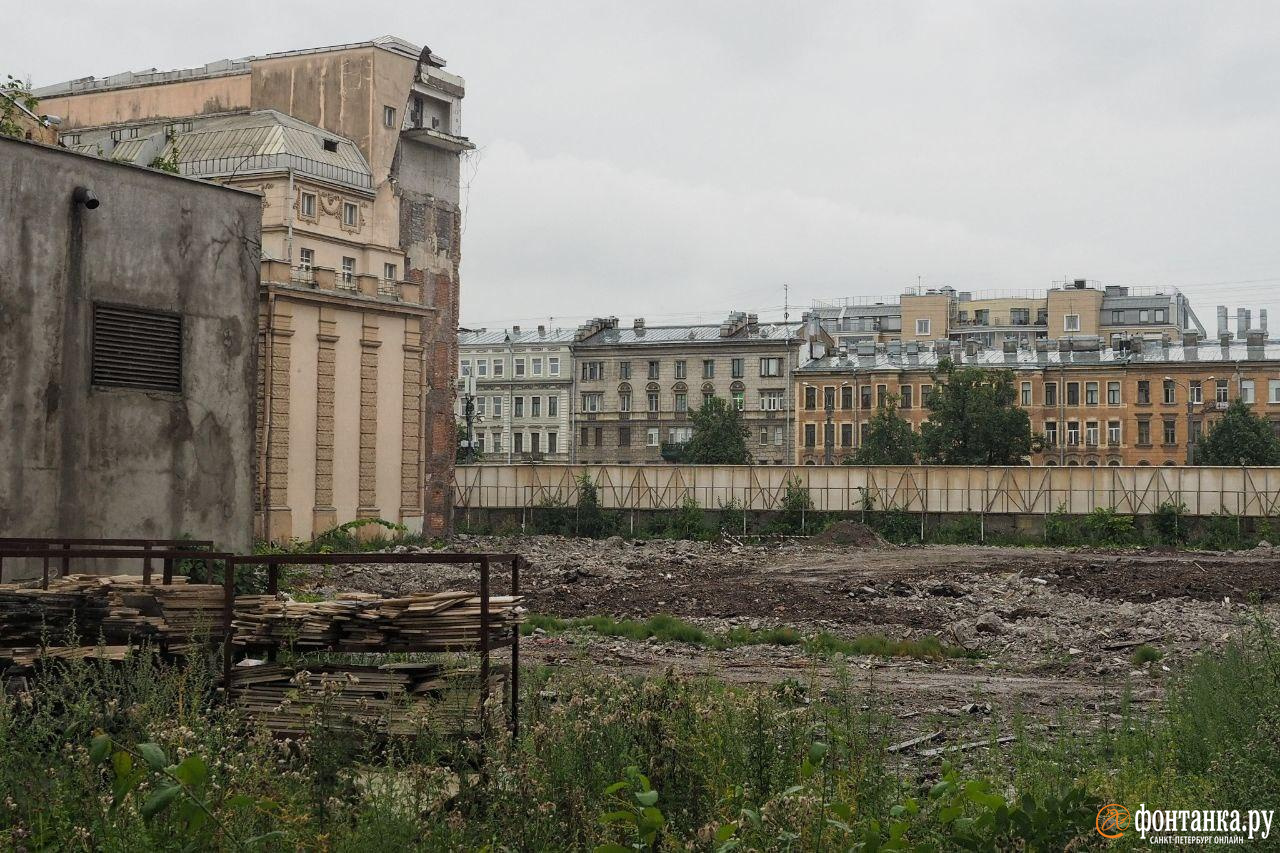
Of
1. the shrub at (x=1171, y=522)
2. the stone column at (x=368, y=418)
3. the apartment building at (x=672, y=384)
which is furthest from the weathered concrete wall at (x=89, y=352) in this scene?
the apartment building at (x=672, y=384)

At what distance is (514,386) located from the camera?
291 feet

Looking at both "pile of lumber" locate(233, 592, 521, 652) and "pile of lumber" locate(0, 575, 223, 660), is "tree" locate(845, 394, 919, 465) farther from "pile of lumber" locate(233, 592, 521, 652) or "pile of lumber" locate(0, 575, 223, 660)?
"pile of lumber" locate(0, 575, 223, 660)

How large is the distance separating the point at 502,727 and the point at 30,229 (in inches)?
395

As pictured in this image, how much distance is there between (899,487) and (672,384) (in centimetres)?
3429

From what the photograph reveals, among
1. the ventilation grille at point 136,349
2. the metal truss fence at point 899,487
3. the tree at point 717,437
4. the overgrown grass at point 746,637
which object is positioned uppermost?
the tree at point 717,437

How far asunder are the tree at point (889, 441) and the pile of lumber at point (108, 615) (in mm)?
61764

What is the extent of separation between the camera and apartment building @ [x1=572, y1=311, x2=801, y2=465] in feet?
266

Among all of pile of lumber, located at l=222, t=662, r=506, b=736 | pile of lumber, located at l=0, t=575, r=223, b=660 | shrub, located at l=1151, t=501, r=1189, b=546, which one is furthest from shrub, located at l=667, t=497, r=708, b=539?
pile of lumber, located at l=222, t=662, r=506, b=736

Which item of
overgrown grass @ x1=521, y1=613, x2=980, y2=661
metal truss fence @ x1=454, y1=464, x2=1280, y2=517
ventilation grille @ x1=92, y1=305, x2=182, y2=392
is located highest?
ventilation grille @ x1=92, y1=305, x2=182, y2=392

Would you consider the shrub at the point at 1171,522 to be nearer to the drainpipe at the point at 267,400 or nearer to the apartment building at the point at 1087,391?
the apartment building at the point at 1087,391

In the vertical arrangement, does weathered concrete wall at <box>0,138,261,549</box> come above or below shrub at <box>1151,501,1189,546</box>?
above

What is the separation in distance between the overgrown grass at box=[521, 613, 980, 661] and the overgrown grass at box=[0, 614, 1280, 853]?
1085 cm

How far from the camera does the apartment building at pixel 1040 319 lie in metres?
93.6

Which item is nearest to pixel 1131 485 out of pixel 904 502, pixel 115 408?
pixel 904 502
